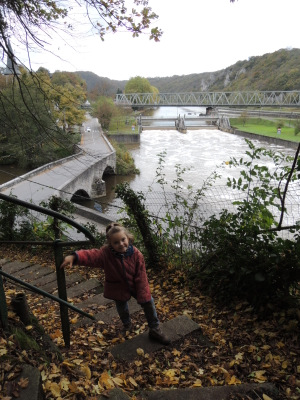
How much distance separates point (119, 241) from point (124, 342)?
91 centimetres

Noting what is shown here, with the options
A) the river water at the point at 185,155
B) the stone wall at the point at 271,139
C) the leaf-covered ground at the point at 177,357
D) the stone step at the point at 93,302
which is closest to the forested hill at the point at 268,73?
the river water at the point at 185,155

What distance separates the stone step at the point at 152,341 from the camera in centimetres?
262

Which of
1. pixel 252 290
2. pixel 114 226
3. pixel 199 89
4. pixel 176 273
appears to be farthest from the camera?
pixel 199 89

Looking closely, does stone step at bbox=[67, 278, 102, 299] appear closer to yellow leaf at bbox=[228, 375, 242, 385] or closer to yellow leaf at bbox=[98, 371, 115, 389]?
yellow leaf at bbox=[98, 371, 115, 389]

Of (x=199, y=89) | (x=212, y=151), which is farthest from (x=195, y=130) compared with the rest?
(x=199, y=89)

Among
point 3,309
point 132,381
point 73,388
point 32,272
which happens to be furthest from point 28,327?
point 32,272

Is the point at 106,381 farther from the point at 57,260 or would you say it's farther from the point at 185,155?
the point at 185,155

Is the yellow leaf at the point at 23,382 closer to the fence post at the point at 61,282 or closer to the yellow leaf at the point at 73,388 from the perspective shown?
the yellow leaf at the point at 73,388

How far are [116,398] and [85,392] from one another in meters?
0.19

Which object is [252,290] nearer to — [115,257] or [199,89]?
[115,257]

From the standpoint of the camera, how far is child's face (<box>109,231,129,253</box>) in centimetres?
259

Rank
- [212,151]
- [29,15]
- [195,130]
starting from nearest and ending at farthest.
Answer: [29,15] < [212,151] < [195,130]

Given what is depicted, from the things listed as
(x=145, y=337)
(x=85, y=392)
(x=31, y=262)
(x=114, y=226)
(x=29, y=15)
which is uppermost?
(x=29, y=15)

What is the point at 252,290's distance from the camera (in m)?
3.27
